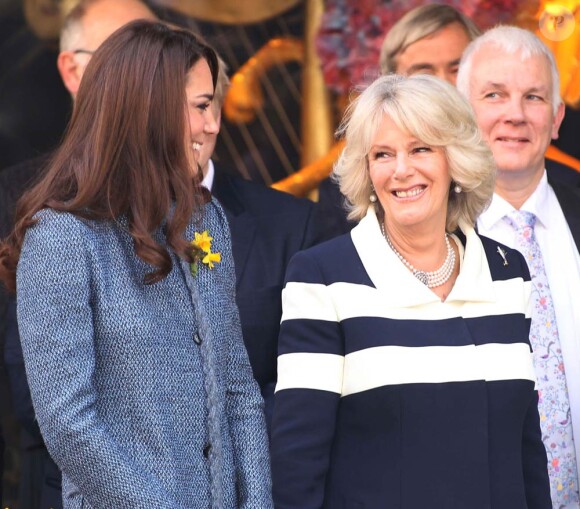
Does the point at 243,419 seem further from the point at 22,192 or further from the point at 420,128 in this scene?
the point at 22,192

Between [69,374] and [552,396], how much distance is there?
191 centimetres

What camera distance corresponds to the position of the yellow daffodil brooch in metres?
2.84

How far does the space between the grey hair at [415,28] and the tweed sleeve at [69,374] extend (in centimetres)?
242

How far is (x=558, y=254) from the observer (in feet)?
13.9

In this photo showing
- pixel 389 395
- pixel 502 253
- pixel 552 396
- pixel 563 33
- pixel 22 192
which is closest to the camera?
pixel 389 395

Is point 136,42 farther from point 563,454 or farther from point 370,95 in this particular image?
point 563,454

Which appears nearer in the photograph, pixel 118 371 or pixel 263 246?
pixel 118 371

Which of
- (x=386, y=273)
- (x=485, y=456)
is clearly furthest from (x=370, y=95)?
(x=485, y=456)

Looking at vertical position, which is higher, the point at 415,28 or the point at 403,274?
the point at 415,28

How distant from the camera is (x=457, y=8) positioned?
16.9 feet

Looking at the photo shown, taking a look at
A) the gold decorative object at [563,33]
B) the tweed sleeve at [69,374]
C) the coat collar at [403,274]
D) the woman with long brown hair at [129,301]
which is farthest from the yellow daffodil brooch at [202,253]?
the gold decorative object at [563,33]

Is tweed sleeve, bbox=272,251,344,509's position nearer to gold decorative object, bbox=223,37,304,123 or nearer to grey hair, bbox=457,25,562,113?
grey hair, bbox=457,25,562,113

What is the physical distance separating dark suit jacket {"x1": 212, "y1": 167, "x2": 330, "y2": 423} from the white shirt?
0.60 meters

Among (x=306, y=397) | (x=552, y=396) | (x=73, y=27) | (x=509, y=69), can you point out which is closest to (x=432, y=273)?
(x=306, y=397)
